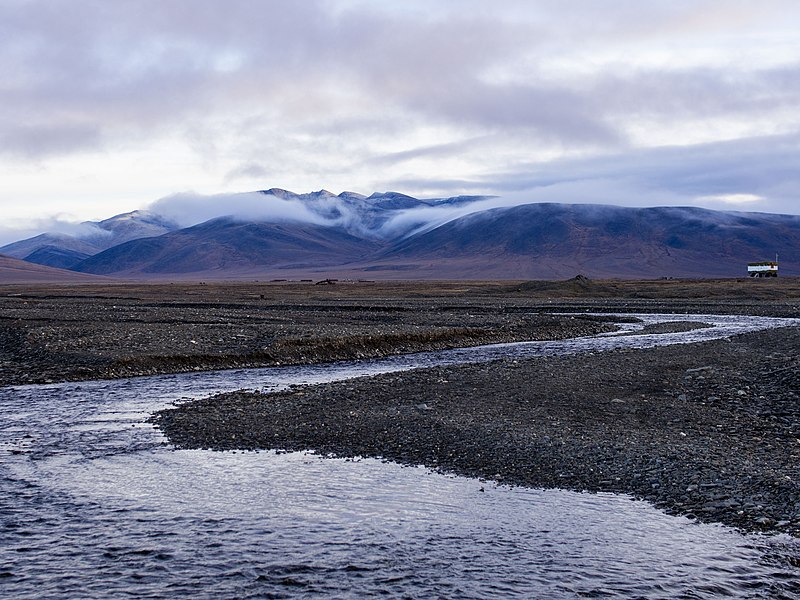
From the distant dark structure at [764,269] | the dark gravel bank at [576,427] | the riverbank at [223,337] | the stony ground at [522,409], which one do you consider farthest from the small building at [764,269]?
the dark gravel bank at [576,427]

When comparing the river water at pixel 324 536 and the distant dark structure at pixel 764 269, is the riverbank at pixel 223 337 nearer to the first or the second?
the river water at pixel 324 536

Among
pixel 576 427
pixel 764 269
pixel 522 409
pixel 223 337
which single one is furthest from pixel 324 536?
pixel 764 269

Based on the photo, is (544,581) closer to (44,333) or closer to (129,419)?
(129,419)

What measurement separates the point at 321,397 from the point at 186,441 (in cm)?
534

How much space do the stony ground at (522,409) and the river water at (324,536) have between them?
1017mm

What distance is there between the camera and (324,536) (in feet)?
35.7

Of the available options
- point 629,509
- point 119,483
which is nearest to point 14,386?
point 119,483

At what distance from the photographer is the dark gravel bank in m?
12.8

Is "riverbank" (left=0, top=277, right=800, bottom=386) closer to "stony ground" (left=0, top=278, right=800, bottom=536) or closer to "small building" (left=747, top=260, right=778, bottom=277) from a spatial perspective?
"stony ground" (left=0, top=278, right=800, bottom=536)

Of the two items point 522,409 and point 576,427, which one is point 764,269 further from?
point 576,427

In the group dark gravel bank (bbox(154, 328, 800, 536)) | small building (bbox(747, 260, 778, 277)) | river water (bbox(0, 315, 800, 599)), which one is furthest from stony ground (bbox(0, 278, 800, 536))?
small building (bbox(747, 260, 778, 277))

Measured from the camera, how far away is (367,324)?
45875mm

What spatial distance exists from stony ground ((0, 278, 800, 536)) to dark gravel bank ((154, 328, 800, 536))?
5 centimetres

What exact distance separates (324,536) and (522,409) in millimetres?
9129
